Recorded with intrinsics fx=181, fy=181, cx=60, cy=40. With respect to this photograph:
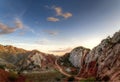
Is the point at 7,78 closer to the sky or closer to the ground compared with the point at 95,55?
closer to the ground

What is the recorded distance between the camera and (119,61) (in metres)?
65.2

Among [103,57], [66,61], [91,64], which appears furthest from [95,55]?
[66,61]

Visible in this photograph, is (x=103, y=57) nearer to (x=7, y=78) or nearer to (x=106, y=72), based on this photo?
(x=106, y=72)

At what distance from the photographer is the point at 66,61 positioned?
170m

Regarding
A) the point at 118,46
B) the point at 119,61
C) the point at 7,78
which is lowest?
the point at 7,78

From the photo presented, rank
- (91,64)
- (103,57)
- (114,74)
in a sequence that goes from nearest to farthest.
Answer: (114,74), (103,57), (91,64)

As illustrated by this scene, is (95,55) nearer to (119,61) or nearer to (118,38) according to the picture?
(118,38)

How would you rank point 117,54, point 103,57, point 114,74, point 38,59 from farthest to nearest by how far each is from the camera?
point 38,59 < point 103,57 < point 117,54 < point 114,74

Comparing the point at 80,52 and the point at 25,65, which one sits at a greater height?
the point at 80,52

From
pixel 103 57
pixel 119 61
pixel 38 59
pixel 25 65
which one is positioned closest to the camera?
pixel 119 61

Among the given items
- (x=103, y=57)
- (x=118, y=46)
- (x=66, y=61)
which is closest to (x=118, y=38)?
(x=118, y=46)

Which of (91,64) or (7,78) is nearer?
(7,78)

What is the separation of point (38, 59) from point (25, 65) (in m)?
16.1

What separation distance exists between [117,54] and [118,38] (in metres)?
8.03
